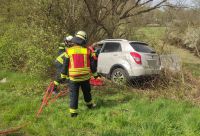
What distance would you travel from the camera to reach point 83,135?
235 inches

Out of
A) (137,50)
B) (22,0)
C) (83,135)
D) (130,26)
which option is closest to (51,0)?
(22,0)

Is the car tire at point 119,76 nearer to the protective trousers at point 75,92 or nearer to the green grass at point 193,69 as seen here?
the green grass at point 193,69

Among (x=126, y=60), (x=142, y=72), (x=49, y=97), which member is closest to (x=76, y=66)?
(x=49, y=97)

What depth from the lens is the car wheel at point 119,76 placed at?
10.8 metres

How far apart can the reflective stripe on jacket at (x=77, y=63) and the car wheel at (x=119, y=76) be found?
11.6ft

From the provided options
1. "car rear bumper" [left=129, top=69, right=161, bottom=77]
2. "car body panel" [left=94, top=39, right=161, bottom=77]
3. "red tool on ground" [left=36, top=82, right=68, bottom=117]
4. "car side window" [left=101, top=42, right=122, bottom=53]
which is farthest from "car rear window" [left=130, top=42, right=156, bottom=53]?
"red tool on ground" [left=36, top=82, right=68, bottom=117]

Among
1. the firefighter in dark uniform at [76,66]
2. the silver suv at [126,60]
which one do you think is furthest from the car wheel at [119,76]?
the firefighter in dark uniform at [76,66]

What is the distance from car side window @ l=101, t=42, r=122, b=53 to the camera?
11484 millimetres

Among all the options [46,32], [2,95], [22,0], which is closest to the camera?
[2,95]

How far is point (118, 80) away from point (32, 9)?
4945 mm

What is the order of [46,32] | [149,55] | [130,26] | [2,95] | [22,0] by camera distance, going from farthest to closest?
[130,26] → [22,0] → [46,32] → [149,55] → [2,95]

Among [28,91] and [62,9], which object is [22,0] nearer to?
[62,9]

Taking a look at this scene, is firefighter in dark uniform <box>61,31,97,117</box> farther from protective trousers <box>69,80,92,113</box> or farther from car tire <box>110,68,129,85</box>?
car tire <box>110,68,129,85</box>

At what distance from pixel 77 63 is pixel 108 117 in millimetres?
1457
